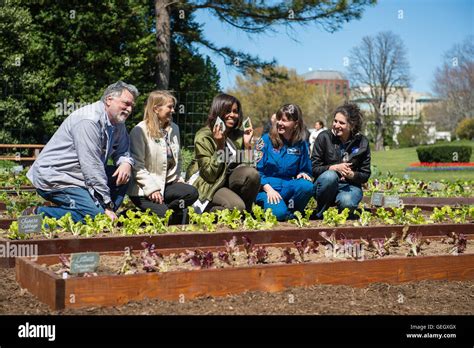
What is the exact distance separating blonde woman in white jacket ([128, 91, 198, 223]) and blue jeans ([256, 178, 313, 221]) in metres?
0.67

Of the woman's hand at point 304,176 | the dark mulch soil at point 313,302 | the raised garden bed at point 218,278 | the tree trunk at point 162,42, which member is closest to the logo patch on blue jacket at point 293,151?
the woman's hand at point 304,176

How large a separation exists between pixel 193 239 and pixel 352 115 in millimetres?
2402

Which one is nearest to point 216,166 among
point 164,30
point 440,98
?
point 164,30

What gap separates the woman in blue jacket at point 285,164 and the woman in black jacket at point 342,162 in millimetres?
170

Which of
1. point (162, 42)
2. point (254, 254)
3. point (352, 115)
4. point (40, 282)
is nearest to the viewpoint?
point (40, 282)

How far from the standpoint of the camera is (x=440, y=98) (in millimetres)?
53688

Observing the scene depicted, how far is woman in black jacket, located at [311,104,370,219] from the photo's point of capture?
588 cm

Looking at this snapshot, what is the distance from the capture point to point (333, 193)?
5.88 metres

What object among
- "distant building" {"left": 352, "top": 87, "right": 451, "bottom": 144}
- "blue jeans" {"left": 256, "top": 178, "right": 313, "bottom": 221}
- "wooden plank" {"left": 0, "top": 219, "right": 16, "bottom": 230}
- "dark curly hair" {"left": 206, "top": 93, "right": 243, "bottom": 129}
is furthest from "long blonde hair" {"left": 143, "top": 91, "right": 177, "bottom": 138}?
"distant building" {"left": 352, "top": 87, "right": 451, "bottom": 144}

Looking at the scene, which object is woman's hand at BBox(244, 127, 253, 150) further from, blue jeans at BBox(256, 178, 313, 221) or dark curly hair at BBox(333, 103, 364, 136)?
dark curly hair at BBox(333, 103, 364, 136)

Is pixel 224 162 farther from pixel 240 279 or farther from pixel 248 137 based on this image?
pixel 240 279

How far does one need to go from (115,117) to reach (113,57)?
10.1m

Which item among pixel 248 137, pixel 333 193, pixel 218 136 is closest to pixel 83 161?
pixel 218 136
